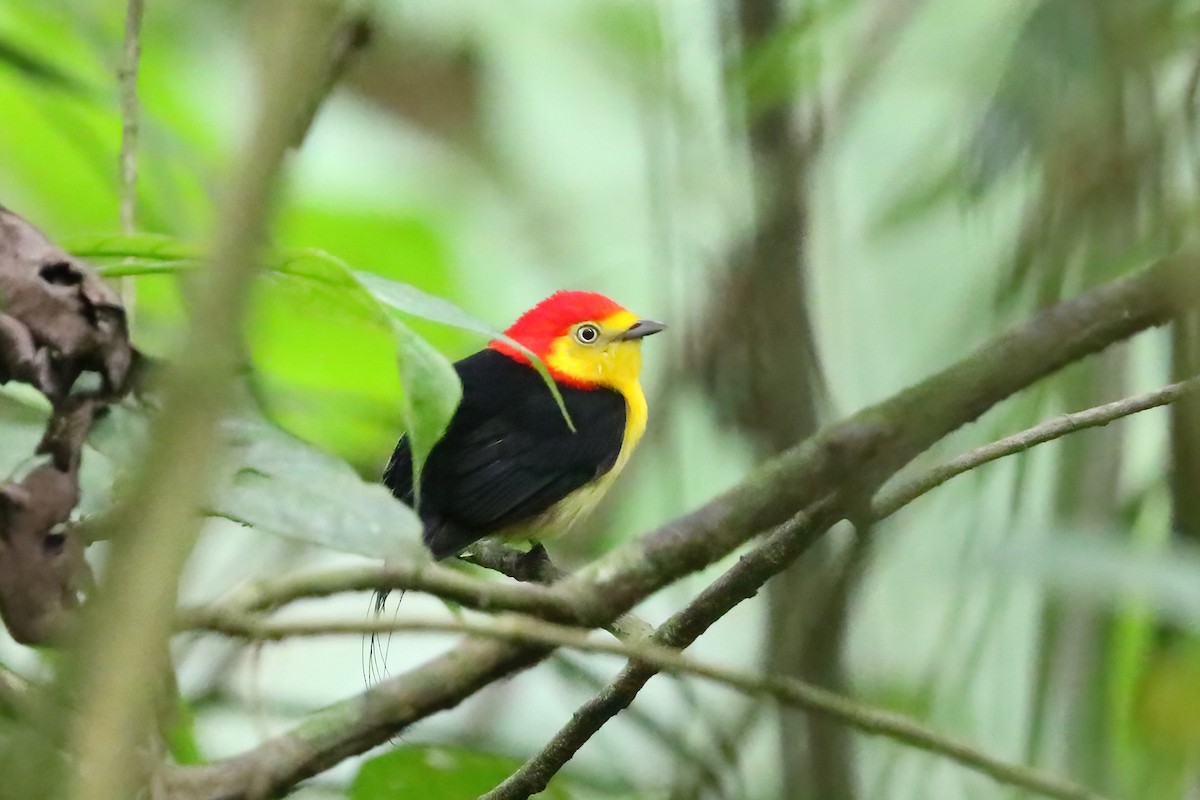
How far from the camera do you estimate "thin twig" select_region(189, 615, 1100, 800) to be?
1104mm

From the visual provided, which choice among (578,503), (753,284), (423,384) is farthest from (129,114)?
(578,503)

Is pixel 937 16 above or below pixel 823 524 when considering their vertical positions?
above

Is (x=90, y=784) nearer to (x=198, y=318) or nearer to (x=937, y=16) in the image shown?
(x=198, y=318)

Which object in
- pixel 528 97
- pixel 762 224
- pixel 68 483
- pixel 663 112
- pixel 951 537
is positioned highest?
pixel 528 97

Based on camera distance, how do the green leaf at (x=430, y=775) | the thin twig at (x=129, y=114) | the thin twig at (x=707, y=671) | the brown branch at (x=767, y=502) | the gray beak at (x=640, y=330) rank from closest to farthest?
the thin twig at (x=707, y=671)
the brown branch at (x=767, y=502)
the green leaf at (x=430, y=775)
the thin twig at (x=129, y=114)
the gray beak at (x=640, y=330)

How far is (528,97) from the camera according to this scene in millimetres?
4949

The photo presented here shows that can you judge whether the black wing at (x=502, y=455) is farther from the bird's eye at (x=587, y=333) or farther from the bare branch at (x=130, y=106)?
the bare branch at (x=130, y=106)

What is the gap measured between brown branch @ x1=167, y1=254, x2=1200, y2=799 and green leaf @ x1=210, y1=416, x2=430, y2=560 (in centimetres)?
17

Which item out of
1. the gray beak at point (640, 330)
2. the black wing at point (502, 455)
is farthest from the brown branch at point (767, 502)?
the gray beak at point (640, 330)

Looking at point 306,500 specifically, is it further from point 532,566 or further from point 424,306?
point 532,566

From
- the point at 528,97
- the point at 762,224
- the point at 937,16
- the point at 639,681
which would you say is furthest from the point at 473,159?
the point at 639,681

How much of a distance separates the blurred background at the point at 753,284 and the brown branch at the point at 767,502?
9cm

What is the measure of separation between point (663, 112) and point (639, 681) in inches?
76.3

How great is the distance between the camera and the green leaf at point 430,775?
1.85 m
